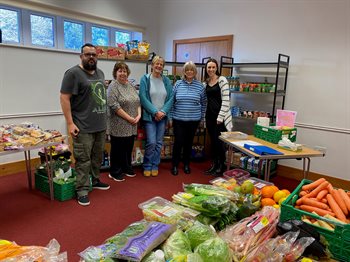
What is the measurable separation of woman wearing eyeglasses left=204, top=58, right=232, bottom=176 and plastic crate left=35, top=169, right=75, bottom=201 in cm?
181

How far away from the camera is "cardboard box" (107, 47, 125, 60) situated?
352 centimetres

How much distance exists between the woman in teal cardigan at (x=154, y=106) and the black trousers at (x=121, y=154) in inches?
8.8

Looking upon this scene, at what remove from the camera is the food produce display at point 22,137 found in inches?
90.2

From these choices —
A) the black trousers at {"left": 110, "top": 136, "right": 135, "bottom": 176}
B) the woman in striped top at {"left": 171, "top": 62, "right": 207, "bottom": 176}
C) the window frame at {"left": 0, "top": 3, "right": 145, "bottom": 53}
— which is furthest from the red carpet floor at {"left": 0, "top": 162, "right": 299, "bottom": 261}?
the window frame at {"left": 0, "top": 3, "right": 145, "bottom": 53}

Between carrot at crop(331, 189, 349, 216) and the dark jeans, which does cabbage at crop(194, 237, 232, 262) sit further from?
the dark jeans

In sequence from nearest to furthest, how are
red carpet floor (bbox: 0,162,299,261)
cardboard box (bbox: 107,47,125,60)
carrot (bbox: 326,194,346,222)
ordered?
carrot (bbox: 326,194,346,222), red carpet floor (bbox: 0,162,299,261), cardboard box (bbox: 107,47,125,60)

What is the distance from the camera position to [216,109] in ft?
12.0

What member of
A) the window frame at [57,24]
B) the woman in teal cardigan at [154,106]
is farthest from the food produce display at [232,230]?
the window frame at [57,24]

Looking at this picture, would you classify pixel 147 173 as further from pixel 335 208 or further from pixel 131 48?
pixel 335 208

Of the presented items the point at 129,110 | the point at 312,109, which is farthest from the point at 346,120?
the point at 129,110

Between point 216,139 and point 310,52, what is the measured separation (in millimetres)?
1685

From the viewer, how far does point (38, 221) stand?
2.49 metres

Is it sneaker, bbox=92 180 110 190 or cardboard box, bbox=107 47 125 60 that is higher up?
cardboard box, bbox=107 47 125 60

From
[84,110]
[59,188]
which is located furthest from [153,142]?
[59,188]
